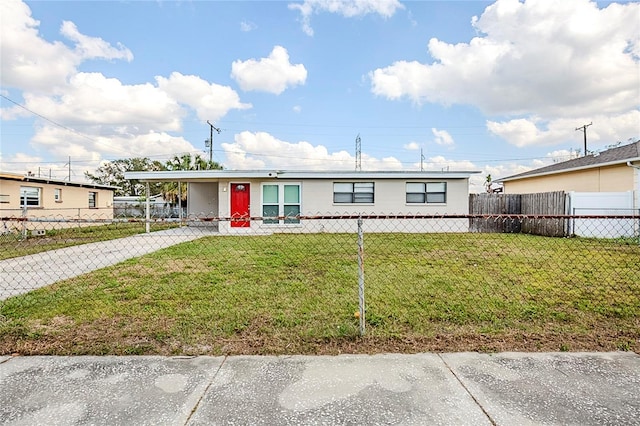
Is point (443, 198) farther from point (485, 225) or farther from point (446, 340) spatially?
point (446, 340)

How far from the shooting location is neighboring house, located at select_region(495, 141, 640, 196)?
1299 cm

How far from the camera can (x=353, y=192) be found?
1464 centimetres

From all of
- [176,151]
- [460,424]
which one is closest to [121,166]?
[176,151]

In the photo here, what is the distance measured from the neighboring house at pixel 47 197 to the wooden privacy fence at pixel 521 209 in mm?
15177

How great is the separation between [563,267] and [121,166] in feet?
186

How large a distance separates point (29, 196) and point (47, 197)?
2.70 feet

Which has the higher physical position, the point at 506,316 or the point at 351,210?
the point at 351,210

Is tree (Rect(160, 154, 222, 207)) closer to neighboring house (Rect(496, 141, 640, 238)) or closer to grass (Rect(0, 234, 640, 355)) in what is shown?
grass (Rect(0, 234, 640, 355))

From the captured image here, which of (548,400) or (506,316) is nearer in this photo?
(548,400)

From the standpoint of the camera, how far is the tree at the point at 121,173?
47.8 meters

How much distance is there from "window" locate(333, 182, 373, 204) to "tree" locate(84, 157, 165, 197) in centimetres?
3908

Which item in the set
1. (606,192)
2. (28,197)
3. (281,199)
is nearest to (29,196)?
(28,197)

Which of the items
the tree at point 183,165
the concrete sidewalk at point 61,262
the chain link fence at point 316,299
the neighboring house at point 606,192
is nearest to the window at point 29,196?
the concrete sidewalk at point 61,262

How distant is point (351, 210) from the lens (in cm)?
1454
